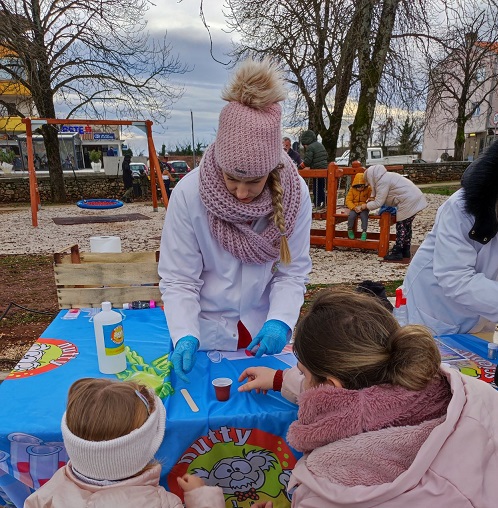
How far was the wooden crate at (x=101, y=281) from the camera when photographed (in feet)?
7.81

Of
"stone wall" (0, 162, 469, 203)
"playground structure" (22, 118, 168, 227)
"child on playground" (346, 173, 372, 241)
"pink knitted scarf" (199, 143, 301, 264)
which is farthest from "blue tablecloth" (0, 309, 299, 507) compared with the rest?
"stone wall" (0, 162, 469, 203)

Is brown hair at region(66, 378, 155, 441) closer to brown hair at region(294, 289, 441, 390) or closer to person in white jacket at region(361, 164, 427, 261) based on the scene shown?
brown hair at region(294, 289, 441, 390)

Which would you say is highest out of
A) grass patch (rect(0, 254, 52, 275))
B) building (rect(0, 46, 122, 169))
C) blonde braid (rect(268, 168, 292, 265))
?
building (rect(0, 46, 122, 169))

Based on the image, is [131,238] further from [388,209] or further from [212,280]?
[212,280]

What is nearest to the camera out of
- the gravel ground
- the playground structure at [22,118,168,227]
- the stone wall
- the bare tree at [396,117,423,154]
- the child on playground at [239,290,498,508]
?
the child on playground at [239,290,498,508]

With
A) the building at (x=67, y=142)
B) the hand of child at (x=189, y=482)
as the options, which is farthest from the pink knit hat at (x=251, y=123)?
the building at (x=67, y=142)

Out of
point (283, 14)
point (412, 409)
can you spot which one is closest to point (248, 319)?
point (412, 409)

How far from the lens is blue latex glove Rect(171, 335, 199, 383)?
1.56 meters

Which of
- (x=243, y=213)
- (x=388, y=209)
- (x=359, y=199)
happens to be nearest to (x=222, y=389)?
(x=243, y=213)

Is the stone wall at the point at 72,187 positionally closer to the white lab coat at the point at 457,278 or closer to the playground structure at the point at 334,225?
the playground structure at the point at 334,225

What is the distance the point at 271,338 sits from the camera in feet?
5.41

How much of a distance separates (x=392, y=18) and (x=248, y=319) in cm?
772

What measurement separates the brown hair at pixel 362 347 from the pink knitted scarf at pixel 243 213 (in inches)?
22.3

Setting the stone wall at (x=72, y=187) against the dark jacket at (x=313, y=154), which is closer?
the dark jacket at (x=313, y=154)
